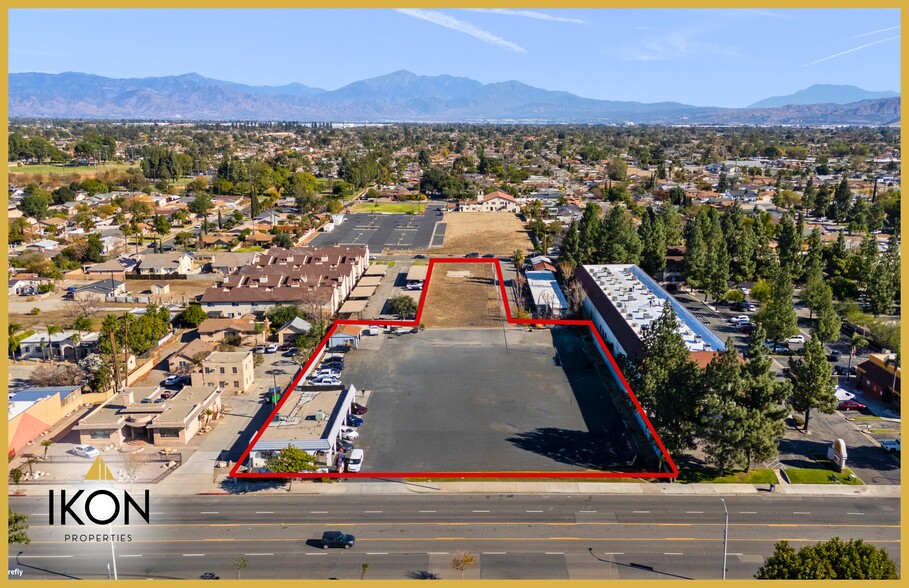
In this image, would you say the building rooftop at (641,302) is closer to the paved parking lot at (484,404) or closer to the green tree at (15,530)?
the paved parking lot at (484,404)

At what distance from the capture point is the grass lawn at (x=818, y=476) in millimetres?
17469

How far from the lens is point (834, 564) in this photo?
37.2 feet

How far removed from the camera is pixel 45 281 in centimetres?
3909

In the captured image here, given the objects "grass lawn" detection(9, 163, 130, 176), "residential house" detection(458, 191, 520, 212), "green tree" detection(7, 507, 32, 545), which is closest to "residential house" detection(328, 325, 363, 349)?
"green tree" detection(7, 507, 32, 545)

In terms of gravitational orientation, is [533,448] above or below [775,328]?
below

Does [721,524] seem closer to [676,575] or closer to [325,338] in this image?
[676,575]

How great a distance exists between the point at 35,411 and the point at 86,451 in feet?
9.00

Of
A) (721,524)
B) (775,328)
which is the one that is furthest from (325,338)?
(775,328)

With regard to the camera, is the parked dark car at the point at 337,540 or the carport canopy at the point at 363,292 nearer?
the parked dark car at the point at 337,540

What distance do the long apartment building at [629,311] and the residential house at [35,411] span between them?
63.5 feet

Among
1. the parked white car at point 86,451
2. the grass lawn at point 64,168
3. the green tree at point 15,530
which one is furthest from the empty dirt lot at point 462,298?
the grass lawn at point 64,168

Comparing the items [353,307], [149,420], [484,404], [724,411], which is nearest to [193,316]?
[353,307]

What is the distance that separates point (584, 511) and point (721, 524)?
325cm

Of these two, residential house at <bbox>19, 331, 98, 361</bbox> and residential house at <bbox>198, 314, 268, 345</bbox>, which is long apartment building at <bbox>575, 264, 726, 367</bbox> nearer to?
residential house at <bbox>198, 314, 268, 345</bbox>
